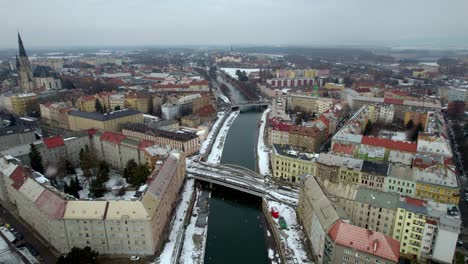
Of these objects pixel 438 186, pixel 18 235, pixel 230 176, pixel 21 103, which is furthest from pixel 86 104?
pixel 438 186

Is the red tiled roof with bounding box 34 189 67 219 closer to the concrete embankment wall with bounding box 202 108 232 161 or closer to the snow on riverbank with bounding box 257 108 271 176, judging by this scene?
the concrete embankment wall with bounding box 202 108 232 161

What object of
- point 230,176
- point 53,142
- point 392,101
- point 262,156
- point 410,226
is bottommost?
point 262,156

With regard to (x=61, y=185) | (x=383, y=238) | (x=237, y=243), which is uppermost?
(x=383, y=238)

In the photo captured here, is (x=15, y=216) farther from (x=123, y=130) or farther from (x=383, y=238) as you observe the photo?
(x=383, y=238)

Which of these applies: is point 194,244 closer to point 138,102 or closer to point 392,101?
point 138,102

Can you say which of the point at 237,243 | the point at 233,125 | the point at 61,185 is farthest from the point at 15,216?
the point at 233,125

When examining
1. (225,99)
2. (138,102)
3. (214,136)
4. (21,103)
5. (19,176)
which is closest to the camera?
(19,176)

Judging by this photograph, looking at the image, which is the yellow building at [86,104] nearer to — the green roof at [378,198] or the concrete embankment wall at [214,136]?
the concrete embankment wall at [214,136]

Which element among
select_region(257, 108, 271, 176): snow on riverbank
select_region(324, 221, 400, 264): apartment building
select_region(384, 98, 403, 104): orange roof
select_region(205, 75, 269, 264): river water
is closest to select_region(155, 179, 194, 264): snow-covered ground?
select_region(205, 75, 269, 264): river water
